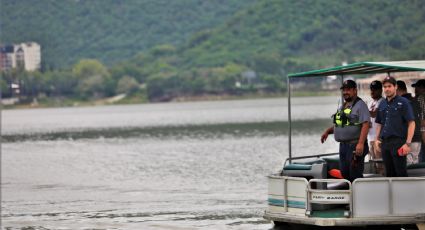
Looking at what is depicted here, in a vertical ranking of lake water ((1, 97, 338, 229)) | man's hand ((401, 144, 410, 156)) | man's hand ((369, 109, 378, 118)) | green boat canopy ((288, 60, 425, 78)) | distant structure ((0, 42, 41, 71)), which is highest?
distant structure ((0, 42, 41, 71))

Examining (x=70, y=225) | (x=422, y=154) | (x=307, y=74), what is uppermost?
(x=307, y=74)

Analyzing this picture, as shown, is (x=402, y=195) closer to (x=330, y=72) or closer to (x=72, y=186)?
(x=330, y=72)

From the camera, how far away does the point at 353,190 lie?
16.7 metres

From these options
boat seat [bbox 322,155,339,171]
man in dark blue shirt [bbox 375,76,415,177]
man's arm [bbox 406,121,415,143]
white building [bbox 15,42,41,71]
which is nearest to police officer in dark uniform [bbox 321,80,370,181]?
man in dark blue shirt [bbox 375,76,415,177]

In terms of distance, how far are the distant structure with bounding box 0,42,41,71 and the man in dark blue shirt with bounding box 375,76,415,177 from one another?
144 meters

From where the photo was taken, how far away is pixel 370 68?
60.8 ft

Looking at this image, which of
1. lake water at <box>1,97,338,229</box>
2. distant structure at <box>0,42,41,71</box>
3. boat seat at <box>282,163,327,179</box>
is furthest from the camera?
distant structure at <box>0,42,41,71</box>

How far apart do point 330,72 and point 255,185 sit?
13.8 meters

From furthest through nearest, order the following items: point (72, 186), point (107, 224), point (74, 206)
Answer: point (72, 186) < point (74, 206) < point (107, 224)

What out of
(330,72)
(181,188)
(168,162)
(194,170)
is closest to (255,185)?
(181,188)

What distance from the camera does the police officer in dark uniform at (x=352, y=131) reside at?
56.4ft

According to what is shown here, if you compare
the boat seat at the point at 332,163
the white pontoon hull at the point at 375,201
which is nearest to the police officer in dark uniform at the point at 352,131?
the white pontoon hull at the point at 375,201

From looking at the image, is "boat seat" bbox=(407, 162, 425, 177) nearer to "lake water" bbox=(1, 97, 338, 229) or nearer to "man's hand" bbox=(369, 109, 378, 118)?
"man's hand" bbox=(369, 109, 378, 118)

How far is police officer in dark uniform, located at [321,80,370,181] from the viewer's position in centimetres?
1719
